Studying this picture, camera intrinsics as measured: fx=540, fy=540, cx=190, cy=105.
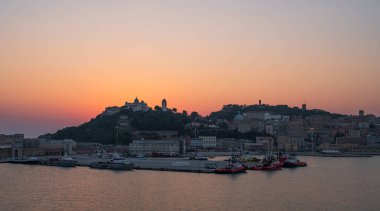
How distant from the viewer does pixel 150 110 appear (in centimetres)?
10269

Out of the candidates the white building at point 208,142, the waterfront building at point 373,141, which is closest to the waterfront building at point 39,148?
the white building at point 208,142

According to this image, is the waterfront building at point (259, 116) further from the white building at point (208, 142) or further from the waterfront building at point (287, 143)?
Result: the white building at point (208, 142)

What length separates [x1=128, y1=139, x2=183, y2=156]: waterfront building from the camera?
7206cm

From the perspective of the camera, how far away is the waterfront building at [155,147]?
72062 millimetres

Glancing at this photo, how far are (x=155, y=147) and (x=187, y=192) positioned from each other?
48904 millimetres

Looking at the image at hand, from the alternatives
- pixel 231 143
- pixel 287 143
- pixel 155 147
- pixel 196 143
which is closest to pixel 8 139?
pixel 155 147

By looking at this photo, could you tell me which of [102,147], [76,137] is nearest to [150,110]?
[76,137]

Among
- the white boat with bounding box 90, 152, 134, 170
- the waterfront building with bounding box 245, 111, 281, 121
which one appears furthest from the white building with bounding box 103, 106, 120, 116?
the white boat with bounding box 90, 152, 134, 170

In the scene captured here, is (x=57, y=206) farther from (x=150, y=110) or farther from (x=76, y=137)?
(x=150, y=110)

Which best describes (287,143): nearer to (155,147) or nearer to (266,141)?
(266,141)

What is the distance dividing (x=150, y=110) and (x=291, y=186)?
74.8 metres

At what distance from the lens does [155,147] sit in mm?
74562

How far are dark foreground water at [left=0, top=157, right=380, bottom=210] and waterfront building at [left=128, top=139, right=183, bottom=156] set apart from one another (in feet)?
119

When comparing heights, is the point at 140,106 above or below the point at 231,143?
above
